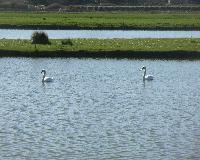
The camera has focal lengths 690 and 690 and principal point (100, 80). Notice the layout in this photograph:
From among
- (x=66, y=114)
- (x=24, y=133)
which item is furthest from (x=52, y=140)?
(x=66, y=114)

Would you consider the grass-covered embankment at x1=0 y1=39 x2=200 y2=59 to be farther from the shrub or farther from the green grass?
the shrub

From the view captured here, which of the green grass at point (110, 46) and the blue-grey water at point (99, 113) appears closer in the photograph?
the blue-grey water at point (99, 113)

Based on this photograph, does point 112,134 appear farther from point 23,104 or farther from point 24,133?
point 23,104

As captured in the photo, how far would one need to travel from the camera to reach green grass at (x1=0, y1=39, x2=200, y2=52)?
52.8m

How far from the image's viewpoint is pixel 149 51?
52.4 meters

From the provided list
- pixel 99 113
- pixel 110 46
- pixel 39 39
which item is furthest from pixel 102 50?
pixel 99 113

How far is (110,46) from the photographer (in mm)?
→ 55250

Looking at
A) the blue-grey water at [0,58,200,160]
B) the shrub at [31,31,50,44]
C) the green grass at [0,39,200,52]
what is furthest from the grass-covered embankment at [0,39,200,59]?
the blue-grey water at [0,58,200,160]

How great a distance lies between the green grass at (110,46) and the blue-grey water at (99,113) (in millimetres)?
5793

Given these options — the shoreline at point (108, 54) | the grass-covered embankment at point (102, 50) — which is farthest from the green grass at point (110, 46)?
the shoreline at point (108, 54)

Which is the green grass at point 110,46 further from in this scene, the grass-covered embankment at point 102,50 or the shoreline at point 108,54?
the shoreline at point 108,54

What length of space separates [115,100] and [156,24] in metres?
59.1

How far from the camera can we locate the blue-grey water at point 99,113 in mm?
22391

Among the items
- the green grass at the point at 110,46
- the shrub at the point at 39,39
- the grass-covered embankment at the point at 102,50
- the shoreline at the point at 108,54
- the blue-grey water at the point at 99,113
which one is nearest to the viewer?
the blue-grey water at the point at 99,113
